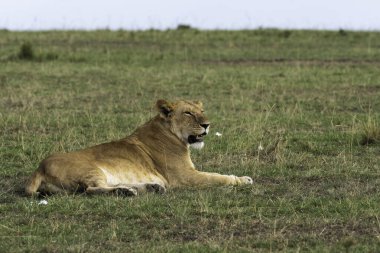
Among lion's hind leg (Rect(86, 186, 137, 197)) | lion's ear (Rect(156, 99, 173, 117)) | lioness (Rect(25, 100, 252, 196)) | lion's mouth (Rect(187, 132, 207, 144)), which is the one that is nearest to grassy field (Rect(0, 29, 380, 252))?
lion's hind leg (Rect(86, 186, 137, 197))

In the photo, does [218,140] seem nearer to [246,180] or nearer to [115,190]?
[246,180]

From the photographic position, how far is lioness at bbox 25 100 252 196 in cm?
742

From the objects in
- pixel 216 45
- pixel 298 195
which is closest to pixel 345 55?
pixel 216 45

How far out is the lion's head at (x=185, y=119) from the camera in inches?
320

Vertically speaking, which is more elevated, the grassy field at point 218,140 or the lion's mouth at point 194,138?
the lion's mouth at point 194,138

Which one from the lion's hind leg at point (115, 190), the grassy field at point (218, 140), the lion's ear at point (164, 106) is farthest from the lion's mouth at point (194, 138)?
the lion's hind leg at point (115, 190)

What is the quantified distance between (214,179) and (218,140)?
2.74m

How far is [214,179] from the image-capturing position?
7902 millimetres

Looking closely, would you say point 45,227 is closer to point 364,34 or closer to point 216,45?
point 216,45

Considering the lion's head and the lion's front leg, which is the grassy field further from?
the lion's head

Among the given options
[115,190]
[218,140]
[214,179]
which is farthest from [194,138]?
[218,140]

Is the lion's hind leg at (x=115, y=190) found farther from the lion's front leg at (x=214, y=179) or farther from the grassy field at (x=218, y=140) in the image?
the lion's front leg at (x=214, y=179)

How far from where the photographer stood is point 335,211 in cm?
679

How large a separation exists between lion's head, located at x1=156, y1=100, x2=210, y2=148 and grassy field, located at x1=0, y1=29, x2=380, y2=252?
68 centimetres
